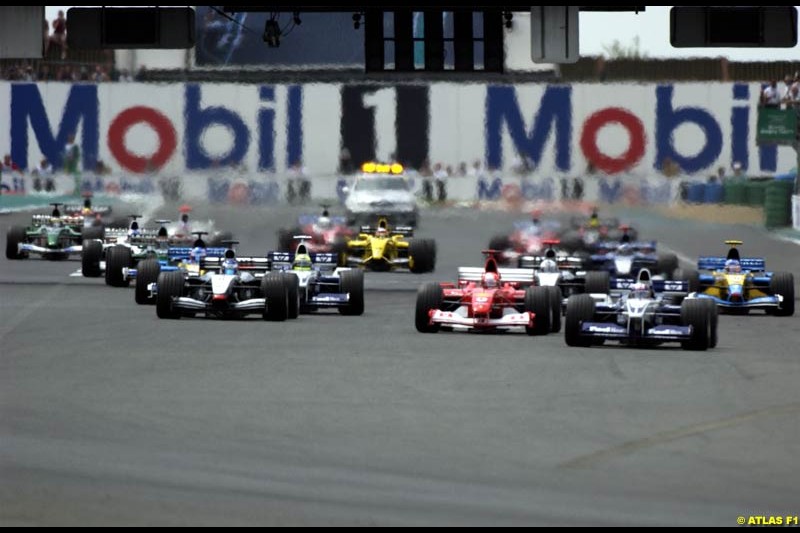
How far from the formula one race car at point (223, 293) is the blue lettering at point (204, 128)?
43.6 ft

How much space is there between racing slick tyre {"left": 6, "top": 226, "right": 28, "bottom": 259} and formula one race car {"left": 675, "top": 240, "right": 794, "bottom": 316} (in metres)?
14.4

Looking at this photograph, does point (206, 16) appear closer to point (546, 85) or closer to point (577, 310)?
point (546, 85)

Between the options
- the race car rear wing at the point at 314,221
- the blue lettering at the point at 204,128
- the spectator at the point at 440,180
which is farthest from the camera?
the spectator at the point at 440,180

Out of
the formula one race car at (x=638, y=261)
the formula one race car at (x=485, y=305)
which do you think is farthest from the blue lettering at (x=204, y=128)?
the formula one race car at (x=485, y=305)

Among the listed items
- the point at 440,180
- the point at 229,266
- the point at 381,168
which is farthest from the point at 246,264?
the point at 440,180

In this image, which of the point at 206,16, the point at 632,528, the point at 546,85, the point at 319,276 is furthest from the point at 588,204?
the point at 632,528

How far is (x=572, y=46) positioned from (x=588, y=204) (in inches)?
862

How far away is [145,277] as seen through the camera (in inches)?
1049

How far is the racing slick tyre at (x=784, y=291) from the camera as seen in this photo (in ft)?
86.8

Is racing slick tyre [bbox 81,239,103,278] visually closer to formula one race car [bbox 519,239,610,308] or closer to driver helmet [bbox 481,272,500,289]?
formula one race car [bbox 519,239,610,308]

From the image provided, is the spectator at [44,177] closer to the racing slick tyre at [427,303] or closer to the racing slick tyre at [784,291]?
the racing slick tyre at [784,291]

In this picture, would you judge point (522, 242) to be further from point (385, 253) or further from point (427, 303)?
point (427, 303)

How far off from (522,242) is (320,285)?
9.97 m

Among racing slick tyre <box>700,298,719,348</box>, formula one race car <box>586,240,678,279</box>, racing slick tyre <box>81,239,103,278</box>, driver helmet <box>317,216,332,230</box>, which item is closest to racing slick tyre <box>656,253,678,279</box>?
formula one race car <box>586,240,678,279</box>
